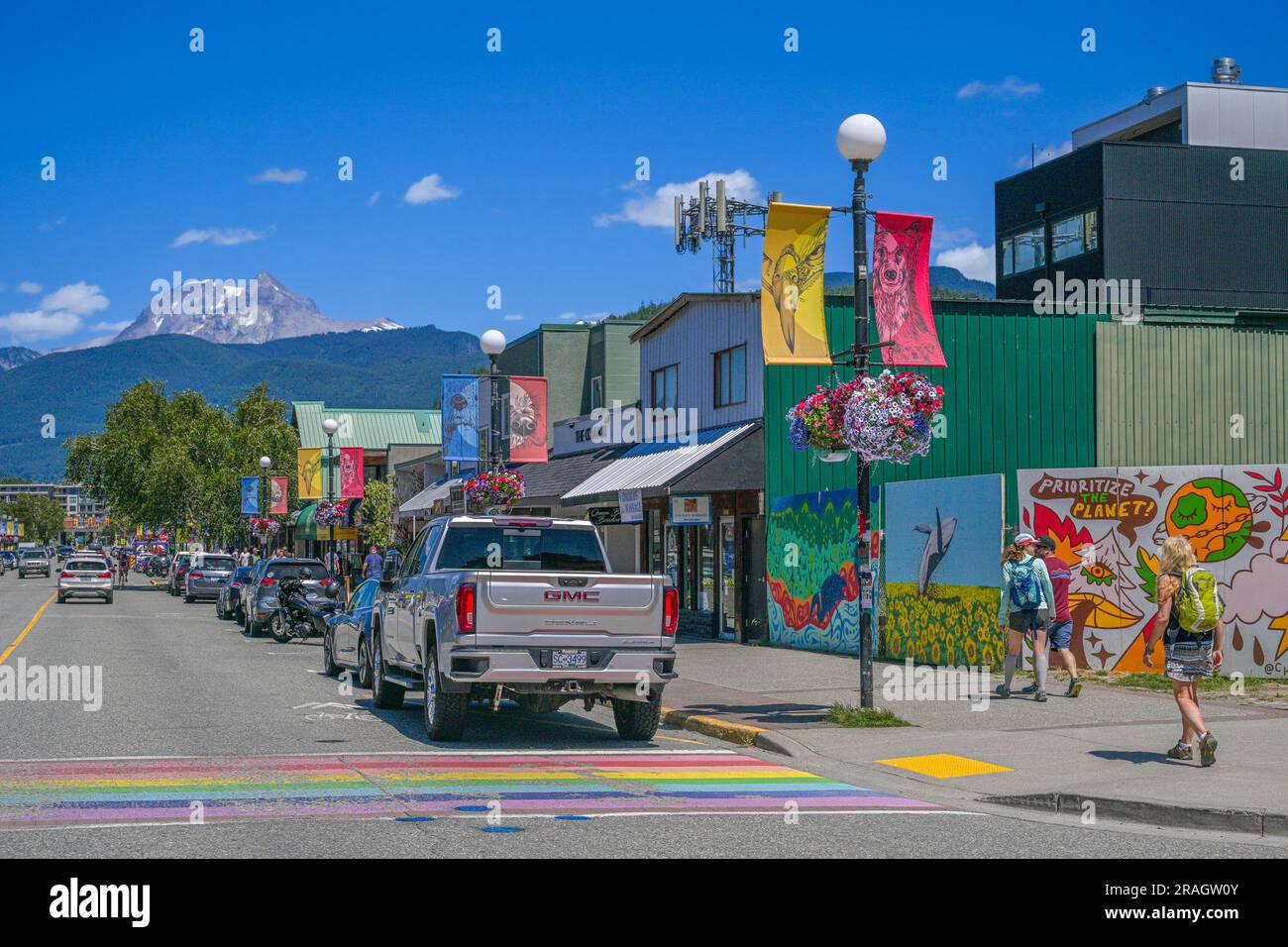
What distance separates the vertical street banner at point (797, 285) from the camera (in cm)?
1411

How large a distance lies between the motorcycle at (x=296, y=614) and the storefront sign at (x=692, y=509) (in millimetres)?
7425

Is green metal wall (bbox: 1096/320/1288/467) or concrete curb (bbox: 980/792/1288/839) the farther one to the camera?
green metal wall (bbox: 1096/320/1288/467)

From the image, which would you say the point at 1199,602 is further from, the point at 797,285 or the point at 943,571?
the point at 943,571

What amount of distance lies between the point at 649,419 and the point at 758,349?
19.8 ft

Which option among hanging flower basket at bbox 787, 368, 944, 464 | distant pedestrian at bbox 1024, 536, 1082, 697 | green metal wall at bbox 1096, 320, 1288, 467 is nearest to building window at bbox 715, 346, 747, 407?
green metal wall at bbox 1096, 320, 1288, 467

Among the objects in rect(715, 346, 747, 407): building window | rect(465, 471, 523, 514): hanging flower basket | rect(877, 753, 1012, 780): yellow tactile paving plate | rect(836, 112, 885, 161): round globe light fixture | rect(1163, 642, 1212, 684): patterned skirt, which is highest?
rect(836, 112, 885, 161): round globe light fixture

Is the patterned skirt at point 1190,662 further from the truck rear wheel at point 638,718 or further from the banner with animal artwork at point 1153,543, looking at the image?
the banner with animal artwork at point 1153,543

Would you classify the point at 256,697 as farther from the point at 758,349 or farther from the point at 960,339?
the point at 960,339

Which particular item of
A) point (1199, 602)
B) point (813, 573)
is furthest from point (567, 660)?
point (813, 573)

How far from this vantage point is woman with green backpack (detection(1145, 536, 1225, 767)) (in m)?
10.8

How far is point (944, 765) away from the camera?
37.7ft

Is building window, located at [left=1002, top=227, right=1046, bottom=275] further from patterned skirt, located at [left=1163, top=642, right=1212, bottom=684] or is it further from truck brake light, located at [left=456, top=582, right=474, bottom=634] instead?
truck brake light, located at [left=456, top=582, right=474, bottom=634]

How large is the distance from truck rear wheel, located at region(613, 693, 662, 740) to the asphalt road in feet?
0.48
